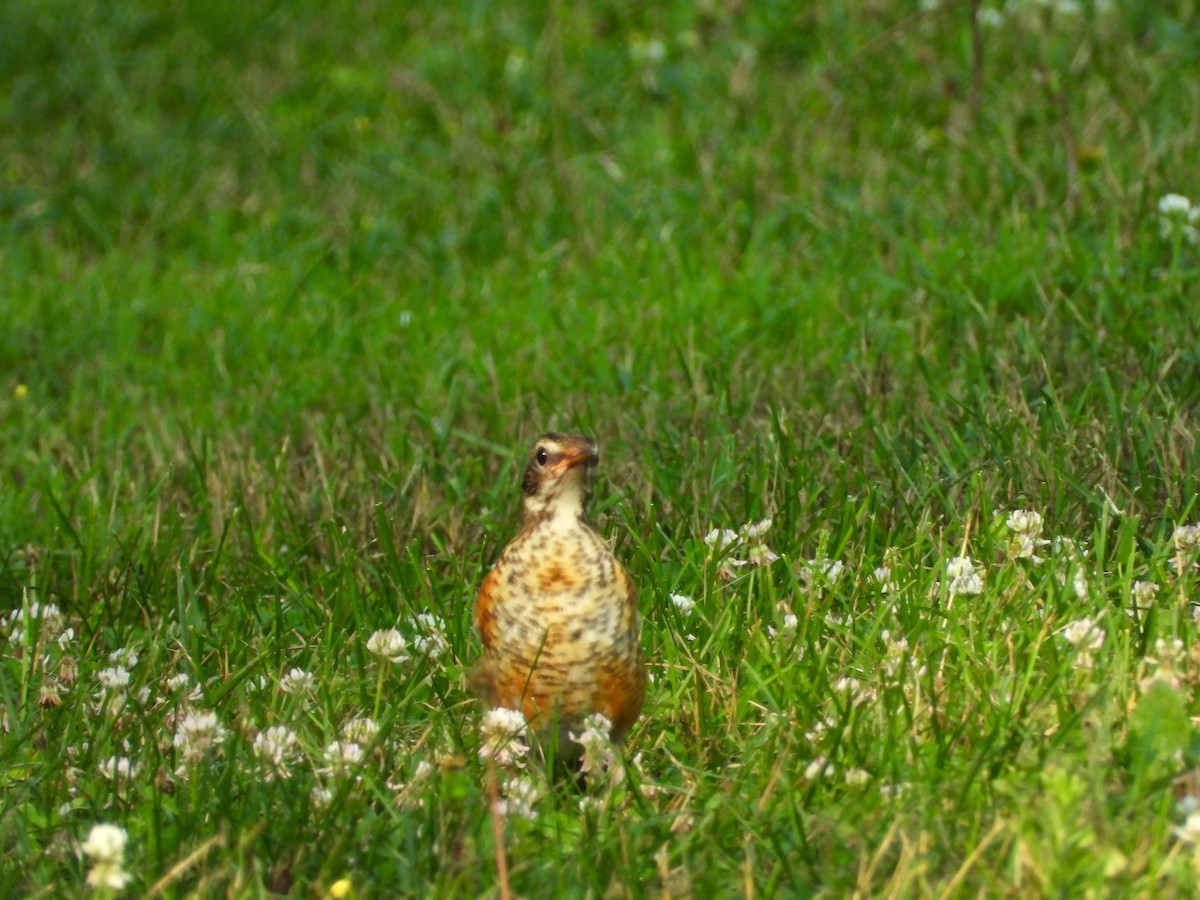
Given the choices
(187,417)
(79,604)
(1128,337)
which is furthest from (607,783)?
(187,417)

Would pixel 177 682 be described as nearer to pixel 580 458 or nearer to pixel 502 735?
pixel 502 735

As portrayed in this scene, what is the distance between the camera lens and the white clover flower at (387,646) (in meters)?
4.22

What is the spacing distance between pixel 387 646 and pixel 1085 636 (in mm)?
1566

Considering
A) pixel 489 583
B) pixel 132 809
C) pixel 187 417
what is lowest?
pixel 187 417

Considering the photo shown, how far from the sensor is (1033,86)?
827cm

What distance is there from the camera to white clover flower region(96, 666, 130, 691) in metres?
4.18

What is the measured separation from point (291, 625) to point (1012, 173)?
159 inches

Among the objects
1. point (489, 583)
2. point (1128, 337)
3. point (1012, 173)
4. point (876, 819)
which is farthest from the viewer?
point (1012, 173)

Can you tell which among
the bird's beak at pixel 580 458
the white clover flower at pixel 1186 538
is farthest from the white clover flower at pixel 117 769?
the white clover flower at pixel 1186 538

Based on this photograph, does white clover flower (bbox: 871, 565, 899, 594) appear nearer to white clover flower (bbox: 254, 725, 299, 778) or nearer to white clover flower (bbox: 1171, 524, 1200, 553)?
white clover flower (bbox: 1171, 524, 1200, 553)

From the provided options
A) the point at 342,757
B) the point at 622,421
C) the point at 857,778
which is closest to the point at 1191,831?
the point at 857,778

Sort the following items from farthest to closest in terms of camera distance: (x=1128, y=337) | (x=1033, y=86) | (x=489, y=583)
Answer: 1. (x=1033, y=86)
2. (x=1128, y=337)
3. (x=489, y=583)

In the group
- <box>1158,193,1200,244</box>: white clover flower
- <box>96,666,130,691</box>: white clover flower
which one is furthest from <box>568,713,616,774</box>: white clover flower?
<box>1158,193,1200,244</box>: white clover flower

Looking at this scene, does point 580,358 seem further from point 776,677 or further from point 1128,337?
point 776,677
